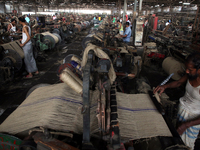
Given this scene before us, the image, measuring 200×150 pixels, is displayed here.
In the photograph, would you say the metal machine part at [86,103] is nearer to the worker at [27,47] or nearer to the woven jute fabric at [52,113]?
the woven jute fabric at [52,113]

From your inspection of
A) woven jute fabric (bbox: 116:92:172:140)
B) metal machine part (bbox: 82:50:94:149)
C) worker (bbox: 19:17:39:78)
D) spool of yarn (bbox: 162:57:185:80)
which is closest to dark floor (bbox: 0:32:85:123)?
worker (bbox: 19:17:39:78)

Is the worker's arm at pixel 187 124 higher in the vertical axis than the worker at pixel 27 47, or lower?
lower

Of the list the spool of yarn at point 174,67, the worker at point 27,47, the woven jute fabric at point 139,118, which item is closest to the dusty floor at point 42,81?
the worker at point 27,47

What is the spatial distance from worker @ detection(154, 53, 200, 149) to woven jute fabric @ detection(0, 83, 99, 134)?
1137 millimetres

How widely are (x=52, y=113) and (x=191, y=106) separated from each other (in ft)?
5.45

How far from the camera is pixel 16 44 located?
4980mm

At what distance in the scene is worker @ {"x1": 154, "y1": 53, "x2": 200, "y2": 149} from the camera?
1686 mm

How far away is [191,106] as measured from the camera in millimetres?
1816

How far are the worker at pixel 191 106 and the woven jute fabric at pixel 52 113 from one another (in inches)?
44.8

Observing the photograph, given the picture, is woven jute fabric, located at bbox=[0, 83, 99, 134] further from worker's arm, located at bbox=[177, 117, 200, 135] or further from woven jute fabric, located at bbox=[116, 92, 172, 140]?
worker's arm, located at bbox=[177, 117, 200, 135]

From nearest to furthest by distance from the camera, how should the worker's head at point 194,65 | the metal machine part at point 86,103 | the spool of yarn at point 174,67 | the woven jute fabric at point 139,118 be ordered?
the metal machine part at point 86,103 < the woven jute fabric at point 139,118 < the worker's head at point 194,65 < the spool of yarn at point 174,67

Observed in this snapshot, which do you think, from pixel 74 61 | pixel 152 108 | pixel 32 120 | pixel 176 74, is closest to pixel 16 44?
pixel 74 61

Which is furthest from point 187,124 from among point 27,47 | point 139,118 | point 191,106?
point 27,47

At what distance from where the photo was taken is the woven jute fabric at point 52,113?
1521mm
